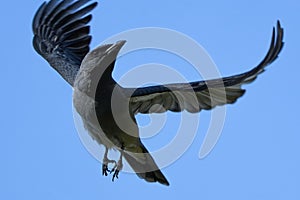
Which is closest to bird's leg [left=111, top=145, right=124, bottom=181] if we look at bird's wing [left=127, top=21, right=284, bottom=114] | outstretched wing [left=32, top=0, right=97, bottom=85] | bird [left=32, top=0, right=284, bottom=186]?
bird [left=32, top=0, right=284, bottom=186]

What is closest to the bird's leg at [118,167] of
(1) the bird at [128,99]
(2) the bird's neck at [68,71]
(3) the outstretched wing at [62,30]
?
(1) the bird at [128,99]

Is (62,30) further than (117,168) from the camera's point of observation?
Yes

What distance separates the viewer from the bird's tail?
11320 mm

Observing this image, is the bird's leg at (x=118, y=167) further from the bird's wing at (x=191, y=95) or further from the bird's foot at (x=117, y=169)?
the bird's wing at (x=191, y=95)

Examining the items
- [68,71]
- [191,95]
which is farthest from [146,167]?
[68,71]

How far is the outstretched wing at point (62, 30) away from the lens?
559 inches

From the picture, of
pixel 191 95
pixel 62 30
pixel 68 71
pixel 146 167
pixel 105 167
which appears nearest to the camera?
pixel 105 167

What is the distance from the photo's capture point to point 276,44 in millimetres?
9602

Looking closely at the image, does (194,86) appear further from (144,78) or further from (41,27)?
(41,27)

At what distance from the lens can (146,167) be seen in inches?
459

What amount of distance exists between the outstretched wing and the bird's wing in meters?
2.62

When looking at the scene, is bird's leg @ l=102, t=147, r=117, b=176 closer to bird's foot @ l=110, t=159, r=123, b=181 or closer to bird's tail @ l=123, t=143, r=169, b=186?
bird's foot @ l=110, t=159, r=123, b=181

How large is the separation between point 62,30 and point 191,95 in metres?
4.11

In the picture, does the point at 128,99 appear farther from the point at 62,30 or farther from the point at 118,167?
the point at 62,30
